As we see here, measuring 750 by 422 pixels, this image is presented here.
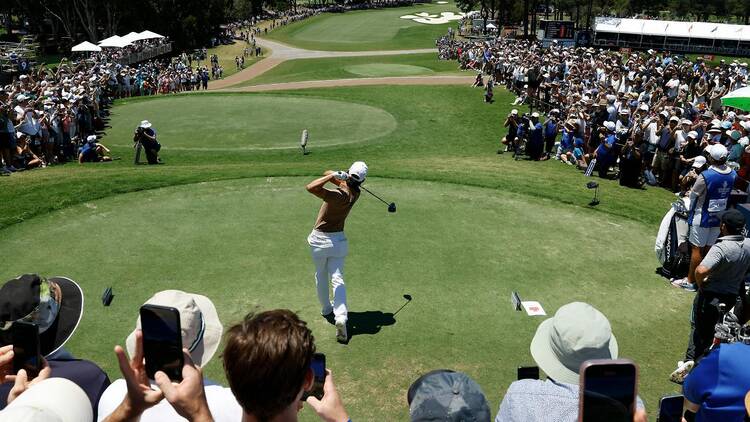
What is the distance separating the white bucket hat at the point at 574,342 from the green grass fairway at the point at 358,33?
71.4 meters

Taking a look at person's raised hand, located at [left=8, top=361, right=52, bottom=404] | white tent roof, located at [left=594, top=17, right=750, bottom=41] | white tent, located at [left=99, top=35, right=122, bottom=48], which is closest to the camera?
person's raised hand, located at [left=8, top=361, right=52, bottom=404]

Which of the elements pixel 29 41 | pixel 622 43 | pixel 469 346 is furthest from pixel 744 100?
pixel 29 41

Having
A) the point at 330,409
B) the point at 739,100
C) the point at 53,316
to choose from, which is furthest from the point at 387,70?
the point at 330,409

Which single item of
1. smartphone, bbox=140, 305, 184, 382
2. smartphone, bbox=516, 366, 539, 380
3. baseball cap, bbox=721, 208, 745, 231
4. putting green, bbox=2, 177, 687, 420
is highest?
smartphone, bbox=140, 305, 184, 382

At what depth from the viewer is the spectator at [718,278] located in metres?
7.55

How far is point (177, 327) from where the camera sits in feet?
10.7

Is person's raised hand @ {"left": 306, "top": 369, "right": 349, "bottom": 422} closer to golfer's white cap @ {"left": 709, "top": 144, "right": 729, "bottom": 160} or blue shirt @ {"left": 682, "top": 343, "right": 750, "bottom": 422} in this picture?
blue shirt @ {"left": 682, "top": 343, "right": 750, "bottom": 422}

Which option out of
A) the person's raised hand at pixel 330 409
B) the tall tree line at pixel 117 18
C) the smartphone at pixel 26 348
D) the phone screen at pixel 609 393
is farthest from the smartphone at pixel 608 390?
the tall tree line at pixel 117 18

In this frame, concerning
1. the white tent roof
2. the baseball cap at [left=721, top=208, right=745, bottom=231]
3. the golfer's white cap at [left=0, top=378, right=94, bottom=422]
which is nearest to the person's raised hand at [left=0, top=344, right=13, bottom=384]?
the golfer's white cap at [left=0, top=378, right=94, bottom=422]

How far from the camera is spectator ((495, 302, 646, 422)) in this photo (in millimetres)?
4070

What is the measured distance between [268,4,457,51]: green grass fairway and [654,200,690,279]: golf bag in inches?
2576

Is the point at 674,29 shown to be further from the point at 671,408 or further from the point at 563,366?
Result: the point at 563,366

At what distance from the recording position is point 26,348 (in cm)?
362

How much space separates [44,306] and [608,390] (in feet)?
12.1
